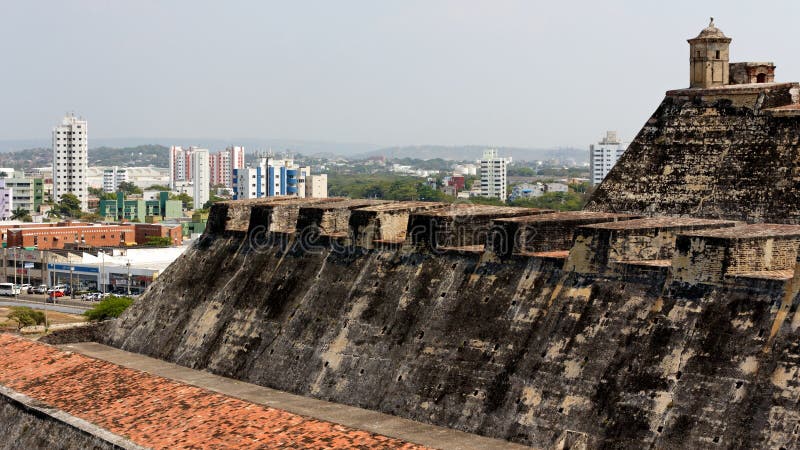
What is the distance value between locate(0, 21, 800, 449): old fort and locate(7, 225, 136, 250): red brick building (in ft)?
172

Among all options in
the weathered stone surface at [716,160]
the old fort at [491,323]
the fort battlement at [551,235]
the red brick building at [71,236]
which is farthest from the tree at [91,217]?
the weathered stone surface at [716,160]

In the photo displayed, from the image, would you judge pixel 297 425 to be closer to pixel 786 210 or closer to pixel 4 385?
pixel 4 385

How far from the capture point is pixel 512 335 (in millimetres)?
21844

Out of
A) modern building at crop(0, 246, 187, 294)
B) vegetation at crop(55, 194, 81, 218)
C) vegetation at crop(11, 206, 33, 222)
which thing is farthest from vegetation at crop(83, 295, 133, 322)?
vegetation at crop(55, 194, 81, 218)

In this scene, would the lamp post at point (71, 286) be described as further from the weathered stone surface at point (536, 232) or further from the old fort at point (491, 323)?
the weathered stone surface at point (536, 232)

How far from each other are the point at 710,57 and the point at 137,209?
369 ft

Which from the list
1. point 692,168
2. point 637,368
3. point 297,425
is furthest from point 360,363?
point 692,168

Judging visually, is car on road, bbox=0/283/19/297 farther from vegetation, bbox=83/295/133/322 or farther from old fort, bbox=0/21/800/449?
old fort, bbox=0/21/800/449

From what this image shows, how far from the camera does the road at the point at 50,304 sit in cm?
5841

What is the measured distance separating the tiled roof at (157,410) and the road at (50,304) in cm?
3042

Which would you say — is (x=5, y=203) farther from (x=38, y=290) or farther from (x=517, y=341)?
(x=517, y=341)

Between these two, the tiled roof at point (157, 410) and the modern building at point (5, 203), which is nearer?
the tiled roof at point (157, 410)

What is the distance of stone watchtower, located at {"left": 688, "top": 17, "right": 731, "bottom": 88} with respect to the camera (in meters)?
27.2

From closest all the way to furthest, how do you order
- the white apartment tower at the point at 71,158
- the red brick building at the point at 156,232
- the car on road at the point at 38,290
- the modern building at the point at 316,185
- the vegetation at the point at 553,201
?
1. the car on road at the point at 38,290
2. the red brick building at the point at 156,232
3. the vegetation at the point at 553,201
4. the white apartment tower at the point at 71,158
5. the modern building at the point at 316,185
